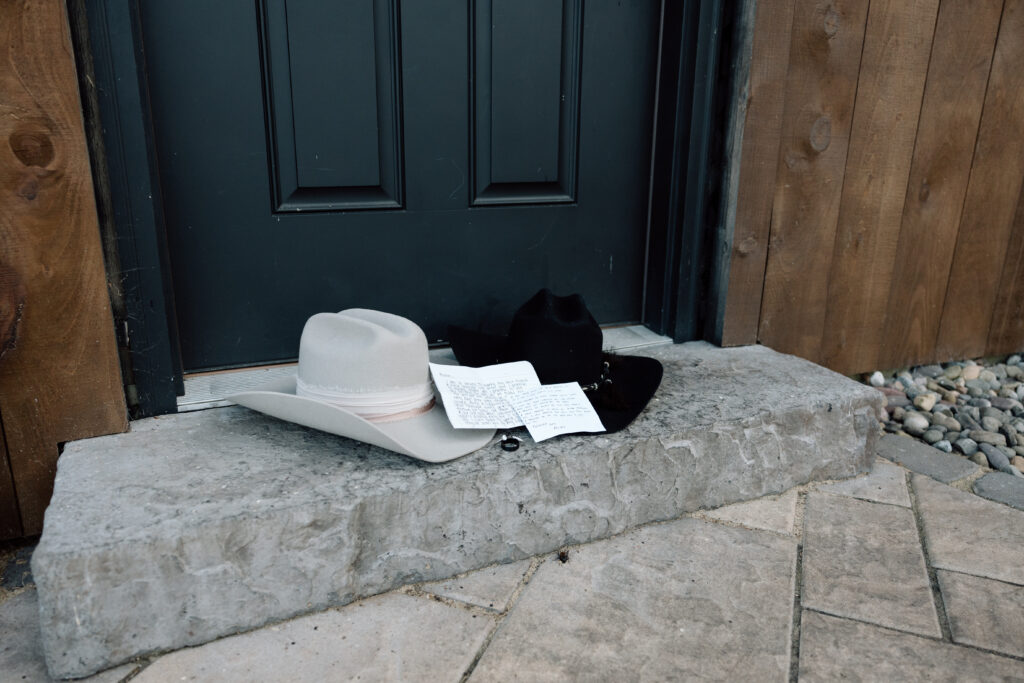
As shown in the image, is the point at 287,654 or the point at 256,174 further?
the point at 256,174

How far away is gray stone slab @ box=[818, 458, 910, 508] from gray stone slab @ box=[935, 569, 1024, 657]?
0.92 ft

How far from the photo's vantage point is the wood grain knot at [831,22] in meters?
1.89

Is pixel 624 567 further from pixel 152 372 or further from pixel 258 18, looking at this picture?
pixel 258 18

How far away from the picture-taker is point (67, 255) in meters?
1.31

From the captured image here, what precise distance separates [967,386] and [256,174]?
2284 mm

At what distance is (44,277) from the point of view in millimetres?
1307

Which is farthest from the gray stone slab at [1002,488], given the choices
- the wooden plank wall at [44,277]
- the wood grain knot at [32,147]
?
the wood grain knot at [32,147]

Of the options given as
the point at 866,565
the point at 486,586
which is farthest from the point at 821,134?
the point at 486,586

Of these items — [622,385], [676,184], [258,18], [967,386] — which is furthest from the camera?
[967,386]

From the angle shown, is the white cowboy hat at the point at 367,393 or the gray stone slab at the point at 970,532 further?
the gray stone slab at the point at 970,532

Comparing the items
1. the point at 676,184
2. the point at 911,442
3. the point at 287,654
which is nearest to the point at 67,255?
the point at 287,654

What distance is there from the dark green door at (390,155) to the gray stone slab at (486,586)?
718 millimetres

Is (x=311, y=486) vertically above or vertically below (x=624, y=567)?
above

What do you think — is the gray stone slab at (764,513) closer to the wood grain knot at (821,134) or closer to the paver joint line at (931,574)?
the paver joint line at (931,574)
